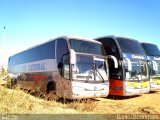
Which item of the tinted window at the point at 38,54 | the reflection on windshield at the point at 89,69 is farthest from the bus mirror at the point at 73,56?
the tinted window at the point at 38,54

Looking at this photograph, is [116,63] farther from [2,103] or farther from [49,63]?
[2,103]

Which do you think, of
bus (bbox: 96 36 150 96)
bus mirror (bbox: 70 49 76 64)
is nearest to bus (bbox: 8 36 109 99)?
bus mirror (bbox: 70 49 76 64)

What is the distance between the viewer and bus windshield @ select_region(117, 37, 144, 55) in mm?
13758

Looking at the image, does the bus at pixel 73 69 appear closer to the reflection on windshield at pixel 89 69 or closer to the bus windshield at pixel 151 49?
the reflection on windshield at pixel 89 69

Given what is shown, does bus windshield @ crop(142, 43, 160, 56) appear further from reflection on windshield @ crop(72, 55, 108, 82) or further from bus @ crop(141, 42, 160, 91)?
reflection on windshield @ crop(72, 55, 108, 82)

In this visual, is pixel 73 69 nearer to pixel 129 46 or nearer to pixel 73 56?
pixel 73 56

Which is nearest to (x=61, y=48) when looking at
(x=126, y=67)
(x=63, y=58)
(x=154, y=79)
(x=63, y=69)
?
(x=63, y=58)

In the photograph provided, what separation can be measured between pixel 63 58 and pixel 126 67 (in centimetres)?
376

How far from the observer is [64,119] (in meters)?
6.70

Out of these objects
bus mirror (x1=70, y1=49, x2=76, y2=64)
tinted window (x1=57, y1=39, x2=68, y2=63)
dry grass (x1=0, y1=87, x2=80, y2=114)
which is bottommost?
dry grass (x1=0, y1=87, x2=80, y2=114)

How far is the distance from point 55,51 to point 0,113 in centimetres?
622

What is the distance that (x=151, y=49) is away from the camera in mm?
17062

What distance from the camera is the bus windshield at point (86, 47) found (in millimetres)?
11430

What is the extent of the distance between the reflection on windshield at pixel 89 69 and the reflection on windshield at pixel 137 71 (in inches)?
63.3
